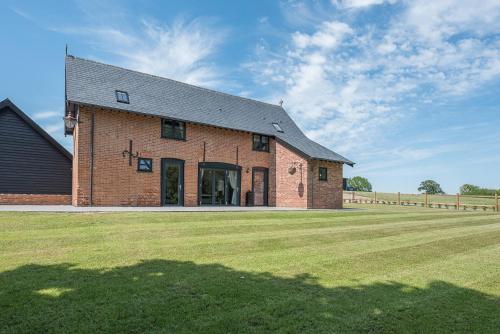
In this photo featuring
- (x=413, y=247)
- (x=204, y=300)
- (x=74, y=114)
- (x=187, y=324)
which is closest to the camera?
(x=187, y=324)

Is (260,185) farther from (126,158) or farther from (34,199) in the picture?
(34,199)

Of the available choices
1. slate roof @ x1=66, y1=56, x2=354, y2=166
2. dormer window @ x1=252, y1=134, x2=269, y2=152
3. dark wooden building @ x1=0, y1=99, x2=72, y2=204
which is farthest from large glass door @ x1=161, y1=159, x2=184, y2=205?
dark wooden building @ x1=0, y1=99, x2=72, y2=204

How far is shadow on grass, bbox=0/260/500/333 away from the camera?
3498mm

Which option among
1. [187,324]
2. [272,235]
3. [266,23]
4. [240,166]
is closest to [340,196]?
[240,166]

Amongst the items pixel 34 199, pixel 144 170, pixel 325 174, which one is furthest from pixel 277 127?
pixel 34 199

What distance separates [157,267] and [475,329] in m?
4.41

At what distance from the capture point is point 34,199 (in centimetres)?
1673

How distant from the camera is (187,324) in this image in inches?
137

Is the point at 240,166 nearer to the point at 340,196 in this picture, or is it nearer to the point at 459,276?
the point at 340,196

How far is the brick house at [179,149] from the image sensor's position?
16.5m

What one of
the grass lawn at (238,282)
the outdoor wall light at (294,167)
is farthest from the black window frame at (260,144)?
the grass lawn at (238,282)

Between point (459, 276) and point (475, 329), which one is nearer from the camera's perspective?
point (475, 329)

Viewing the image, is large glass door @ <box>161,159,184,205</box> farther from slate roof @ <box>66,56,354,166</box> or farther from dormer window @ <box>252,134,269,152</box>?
dormer window @ <box>252,134,269,152</box>

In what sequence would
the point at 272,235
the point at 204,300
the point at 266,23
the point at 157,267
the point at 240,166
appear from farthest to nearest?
the point at 240,166
the point at 266,23
the point at 272,235
the point at 157,267
the point at 204,300
